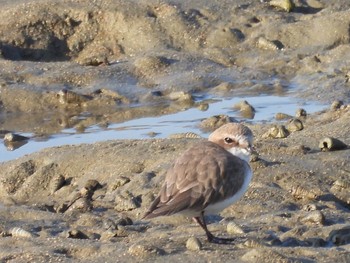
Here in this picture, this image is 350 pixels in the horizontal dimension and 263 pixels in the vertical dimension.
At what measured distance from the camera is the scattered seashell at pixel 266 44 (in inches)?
400

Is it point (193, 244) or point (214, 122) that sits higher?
point (193, 244)

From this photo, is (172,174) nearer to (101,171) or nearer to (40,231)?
(40,231)

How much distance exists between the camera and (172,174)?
5.20 metres

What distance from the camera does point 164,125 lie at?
8.52 m

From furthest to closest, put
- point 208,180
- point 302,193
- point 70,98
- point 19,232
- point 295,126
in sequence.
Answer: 1. point 70,98
2. point 295,126
3. point 302,193
4. point 19,232
5. point 208,180

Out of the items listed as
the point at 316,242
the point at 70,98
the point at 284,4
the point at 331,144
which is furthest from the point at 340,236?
the point at 284,4

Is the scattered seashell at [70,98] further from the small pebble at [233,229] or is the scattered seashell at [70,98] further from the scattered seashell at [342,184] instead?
the small pebble at [233,229]

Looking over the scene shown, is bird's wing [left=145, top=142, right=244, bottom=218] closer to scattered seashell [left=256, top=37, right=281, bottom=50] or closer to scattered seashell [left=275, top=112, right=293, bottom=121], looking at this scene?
scattered seashell [left=275, top=112, right=293, bottom=121]

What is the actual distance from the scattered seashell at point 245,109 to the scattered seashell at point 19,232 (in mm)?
3304

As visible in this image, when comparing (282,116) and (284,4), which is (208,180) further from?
(284,4)

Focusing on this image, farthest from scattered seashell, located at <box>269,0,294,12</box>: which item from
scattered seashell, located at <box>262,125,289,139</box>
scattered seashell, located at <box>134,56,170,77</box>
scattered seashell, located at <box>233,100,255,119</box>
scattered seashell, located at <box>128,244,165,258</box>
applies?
scattered seashell, located at <box>128,244,165,258</box>

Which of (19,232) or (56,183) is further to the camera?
(56,183)

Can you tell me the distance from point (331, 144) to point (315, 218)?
4.25 ft

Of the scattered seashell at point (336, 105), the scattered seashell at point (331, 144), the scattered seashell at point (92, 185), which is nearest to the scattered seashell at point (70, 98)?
the scattered seashell at point (336, 105)
